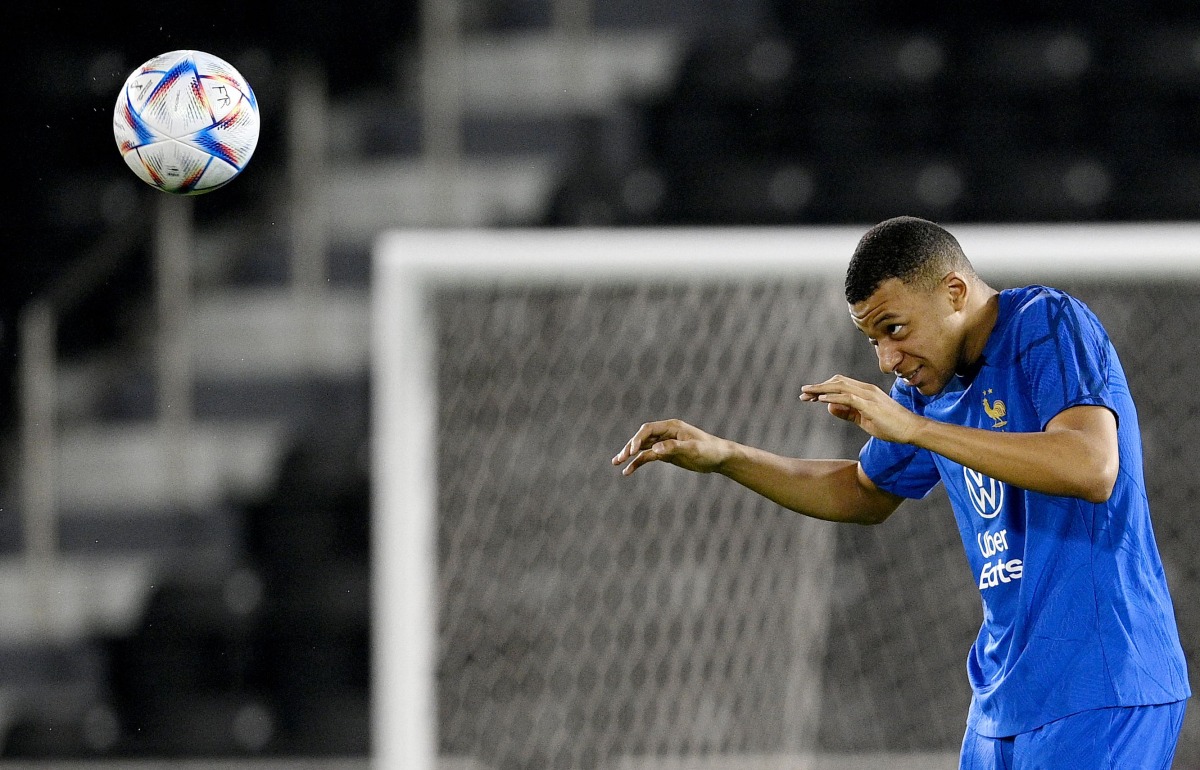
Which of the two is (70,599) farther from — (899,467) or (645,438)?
(899,467)

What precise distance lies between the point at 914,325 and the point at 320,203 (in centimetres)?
426

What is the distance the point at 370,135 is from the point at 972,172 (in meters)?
2.56

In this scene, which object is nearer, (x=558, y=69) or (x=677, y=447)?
(x=677, y=447)

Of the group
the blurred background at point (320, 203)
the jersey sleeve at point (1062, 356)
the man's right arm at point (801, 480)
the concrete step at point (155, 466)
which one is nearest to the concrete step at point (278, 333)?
the blurred background at point (320, 203)

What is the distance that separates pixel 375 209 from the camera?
20.9ft

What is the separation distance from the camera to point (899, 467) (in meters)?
2.68

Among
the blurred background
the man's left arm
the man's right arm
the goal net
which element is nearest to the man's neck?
the man's left arm

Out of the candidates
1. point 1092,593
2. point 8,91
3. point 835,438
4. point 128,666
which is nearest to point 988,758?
point 1092,593

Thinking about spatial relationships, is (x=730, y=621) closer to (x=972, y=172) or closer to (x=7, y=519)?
(x=972, y=172)

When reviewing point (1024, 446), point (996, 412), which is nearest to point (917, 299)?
point (996, 412)

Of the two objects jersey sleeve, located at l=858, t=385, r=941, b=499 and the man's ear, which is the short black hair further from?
jersey sleeve, located at l=858, t=385, r=941, b=499

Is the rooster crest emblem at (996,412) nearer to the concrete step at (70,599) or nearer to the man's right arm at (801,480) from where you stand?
the man's right arm at (801,480)

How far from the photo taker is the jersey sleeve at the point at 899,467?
2.66 m

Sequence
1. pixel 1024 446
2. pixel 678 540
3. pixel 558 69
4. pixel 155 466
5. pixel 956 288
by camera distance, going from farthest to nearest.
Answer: pixel 558 69 < pixel 155 466 < pixel 678 540 < pixel 956 288 < pixel 1024 446
